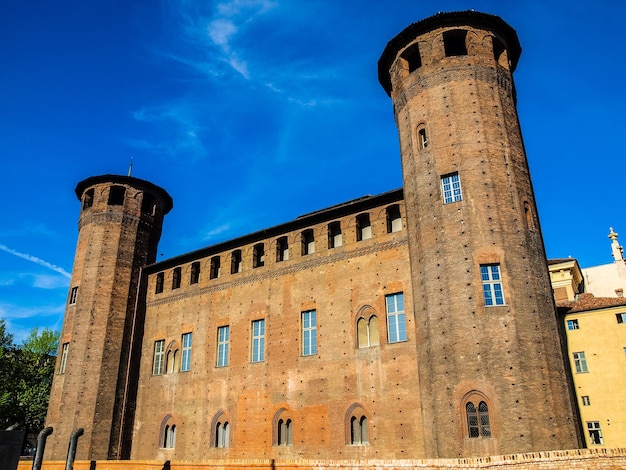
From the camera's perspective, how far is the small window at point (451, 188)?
17531mm

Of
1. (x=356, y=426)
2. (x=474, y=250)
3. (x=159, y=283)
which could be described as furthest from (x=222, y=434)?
(x=474, y=250)

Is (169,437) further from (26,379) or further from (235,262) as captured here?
(26,379)

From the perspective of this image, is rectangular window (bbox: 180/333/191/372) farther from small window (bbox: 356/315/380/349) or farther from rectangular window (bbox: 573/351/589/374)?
rectangular window (bbox: 573/351/589/374)

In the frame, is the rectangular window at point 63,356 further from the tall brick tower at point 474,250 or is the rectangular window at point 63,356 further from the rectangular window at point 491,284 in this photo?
the rectangular window at point 491,284

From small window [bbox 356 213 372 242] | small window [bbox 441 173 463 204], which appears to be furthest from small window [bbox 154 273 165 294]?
small window [bbox 441 173 463 204]

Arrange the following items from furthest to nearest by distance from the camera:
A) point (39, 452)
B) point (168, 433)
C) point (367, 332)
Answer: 1. point (168, 433)
2. point (39, 452)
3. point (367, 332)

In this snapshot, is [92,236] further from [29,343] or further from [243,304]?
[29,343]

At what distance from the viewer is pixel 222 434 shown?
21.2 m

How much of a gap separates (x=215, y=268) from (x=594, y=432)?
16.4 m

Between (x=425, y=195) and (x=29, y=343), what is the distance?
1131 inches

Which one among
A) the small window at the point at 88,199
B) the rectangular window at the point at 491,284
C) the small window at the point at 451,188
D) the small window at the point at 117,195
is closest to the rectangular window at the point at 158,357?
the small window at the point at 117,195

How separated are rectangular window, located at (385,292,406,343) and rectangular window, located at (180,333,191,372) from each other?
9717 mm

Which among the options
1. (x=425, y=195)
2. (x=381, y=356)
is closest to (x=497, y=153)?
(x=425, y=195)

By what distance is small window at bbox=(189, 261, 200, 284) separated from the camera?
82.9ft
